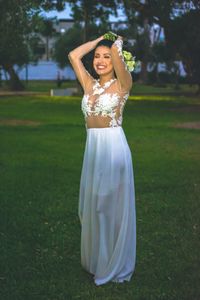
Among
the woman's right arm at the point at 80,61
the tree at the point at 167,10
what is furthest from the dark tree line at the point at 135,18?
the woman's right arm at the point at 80,61

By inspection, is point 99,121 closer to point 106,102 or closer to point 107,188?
point 106,102

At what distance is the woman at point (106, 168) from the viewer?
536cm

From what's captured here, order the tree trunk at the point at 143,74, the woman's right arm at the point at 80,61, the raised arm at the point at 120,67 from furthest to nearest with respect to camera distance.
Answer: the tree trunk at the point at 143,74
the woman's right arm at the point at 80,61
the raised arm at the point at 120,67

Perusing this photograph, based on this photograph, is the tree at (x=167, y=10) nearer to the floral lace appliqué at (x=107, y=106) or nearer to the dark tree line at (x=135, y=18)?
the dark tree line at (x=135, y=18)

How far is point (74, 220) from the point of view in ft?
26.8

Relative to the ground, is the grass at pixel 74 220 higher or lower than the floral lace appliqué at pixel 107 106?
lower

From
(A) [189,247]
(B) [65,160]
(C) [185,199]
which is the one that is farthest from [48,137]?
(A) [189,247]

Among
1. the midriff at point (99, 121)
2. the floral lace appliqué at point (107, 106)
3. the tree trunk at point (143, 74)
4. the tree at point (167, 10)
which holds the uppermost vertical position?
the tree at point (167, 10)

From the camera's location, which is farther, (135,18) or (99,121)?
(135,18)

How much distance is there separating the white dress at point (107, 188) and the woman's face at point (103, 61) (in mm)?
107

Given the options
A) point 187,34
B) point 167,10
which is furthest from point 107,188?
point 187,34

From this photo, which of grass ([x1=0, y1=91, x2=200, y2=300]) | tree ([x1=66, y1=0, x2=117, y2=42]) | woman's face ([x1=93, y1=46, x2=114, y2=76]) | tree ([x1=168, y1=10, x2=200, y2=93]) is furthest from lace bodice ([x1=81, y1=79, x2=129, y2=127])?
tree ([x1=66, y1=0, x2=117, y2=42])

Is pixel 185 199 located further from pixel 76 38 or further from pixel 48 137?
pixel 76 38

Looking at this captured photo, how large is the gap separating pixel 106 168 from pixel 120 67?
91 cm
